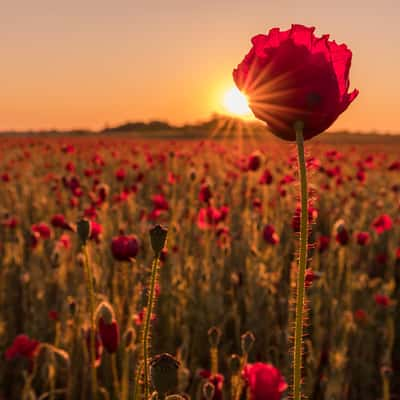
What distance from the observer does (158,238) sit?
3.11ft

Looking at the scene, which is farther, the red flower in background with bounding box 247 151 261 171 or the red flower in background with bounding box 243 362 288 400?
the red flower in background with bounding box 247 151 261 171

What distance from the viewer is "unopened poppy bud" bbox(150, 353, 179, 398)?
0.77m

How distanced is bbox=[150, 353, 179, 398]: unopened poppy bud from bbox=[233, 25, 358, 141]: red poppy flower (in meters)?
0.34

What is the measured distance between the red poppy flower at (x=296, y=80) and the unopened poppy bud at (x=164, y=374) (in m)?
0.34

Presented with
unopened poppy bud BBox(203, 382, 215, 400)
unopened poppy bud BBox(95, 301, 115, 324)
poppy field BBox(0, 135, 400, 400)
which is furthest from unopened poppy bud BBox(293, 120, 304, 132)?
poppy field BBox(0, 135, 400, 400)

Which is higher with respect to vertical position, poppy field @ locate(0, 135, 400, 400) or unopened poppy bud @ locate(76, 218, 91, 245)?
unopened poppy bud @ locate(76, 218, 91, 245)

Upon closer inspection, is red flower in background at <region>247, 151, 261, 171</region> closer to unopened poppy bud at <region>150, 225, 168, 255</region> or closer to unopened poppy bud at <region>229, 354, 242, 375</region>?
unopened poppy bud at <region>229, 354, 242, 375</region>

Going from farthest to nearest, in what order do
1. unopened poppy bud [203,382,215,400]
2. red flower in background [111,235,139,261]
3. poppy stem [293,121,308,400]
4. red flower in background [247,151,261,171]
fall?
red flower in background [247,151,261,171]
red flower in background [111,235,139,261]
unopened poppy bud [203,382,215,400]
poppy stem [293,121,308,400]

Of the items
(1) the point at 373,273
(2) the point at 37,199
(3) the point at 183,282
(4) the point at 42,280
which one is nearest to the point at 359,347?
(3) the point at 183,282

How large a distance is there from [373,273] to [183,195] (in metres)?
2.61

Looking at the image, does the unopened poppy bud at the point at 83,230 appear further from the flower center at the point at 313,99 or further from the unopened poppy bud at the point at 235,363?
the flower center at the point at 313,99

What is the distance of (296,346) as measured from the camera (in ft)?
2.29

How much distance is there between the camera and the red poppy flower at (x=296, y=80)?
76 cm

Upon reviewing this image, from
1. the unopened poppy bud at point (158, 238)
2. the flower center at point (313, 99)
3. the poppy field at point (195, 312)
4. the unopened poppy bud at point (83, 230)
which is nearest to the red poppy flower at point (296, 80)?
the flower center at point (313, 99)
